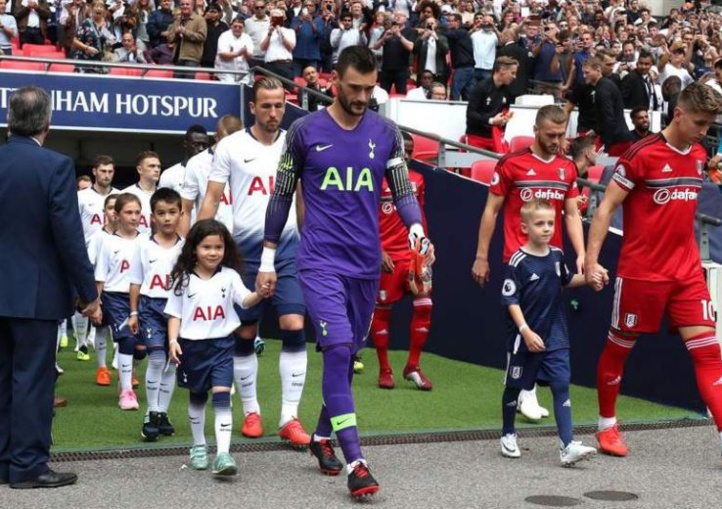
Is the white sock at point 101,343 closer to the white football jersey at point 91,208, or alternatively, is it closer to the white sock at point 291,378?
the white football jersey at point 91,208

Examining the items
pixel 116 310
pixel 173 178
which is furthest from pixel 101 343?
pixel 173 178

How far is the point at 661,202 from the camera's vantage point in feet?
26.5

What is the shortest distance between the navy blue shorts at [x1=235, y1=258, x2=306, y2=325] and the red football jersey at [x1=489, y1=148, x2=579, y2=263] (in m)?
1.66

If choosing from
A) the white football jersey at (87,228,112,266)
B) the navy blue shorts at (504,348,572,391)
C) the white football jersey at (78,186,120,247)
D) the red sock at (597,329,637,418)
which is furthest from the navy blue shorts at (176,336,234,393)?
the white football jersey at (78,186,120,247)

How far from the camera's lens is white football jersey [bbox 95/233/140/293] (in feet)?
34.4

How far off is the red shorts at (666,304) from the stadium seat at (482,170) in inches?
232

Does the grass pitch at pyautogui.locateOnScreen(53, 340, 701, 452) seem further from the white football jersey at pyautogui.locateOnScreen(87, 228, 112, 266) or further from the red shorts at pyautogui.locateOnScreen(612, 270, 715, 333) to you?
the red shorts at pyautogui.locateOnScreen(612, 270, 715, 333)

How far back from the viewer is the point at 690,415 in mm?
9906

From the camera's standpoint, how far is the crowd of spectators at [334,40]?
19219 mm

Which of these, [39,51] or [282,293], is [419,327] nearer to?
[282,293]

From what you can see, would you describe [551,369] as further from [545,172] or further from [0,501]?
[0,501]

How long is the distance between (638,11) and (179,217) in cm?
2089

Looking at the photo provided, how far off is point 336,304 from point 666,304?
222cm

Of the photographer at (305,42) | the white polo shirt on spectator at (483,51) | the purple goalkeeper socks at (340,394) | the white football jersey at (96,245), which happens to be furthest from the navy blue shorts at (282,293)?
the white polo shirt on spectator at (483,51)
